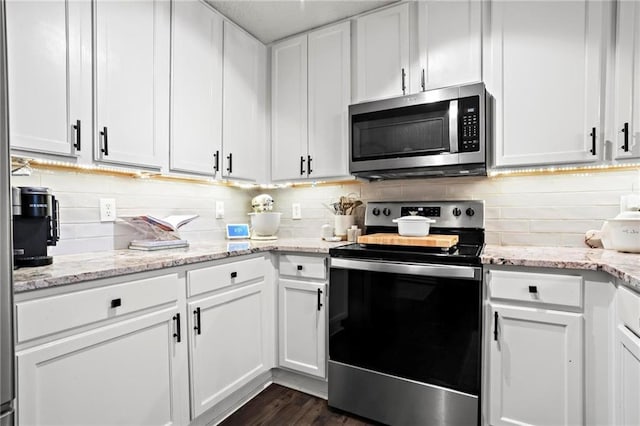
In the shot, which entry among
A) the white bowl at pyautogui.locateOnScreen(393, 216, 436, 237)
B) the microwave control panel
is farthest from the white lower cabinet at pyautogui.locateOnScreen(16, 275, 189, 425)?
the microwave control panel

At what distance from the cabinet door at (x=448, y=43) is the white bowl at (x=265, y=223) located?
1.31m

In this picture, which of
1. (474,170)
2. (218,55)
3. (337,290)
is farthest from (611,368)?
(218,55)

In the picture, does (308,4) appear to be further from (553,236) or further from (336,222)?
(553,236)

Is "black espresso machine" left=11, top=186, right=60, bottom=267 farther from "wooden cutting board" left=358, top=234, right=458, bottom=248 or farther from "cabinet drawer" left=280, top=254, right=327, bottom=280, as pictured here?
"wooden cutting board" left=358, top=234, right=458, bottom=248

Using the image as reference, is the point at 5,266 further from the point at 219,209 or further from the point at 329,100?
the point at 329,100

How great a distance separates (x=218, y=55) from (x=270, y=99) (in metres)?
0.53

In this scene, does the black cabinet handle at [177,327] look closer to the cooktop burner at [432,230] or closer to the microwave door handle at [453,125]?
the cooktop burner at [432,230]

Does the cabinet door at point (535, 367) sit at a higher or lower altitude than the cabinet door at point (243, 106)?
lower

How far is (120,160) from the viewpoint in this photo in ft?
5.56

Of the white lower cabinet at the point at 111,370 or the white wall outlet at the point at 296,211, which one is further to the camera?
the white wall outlet at the point at 296,211

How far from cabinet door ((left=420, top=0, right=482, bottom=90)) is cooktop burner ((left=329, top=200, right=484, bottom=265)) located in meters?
0.73

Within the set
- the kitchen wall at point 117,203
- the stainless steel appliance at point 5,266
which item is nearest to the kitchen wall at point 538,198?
the kitchen wall at point 117,203

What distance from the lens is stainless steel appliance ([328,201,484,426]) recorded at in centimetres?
160

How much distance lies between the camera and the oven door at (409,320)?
1.60m
